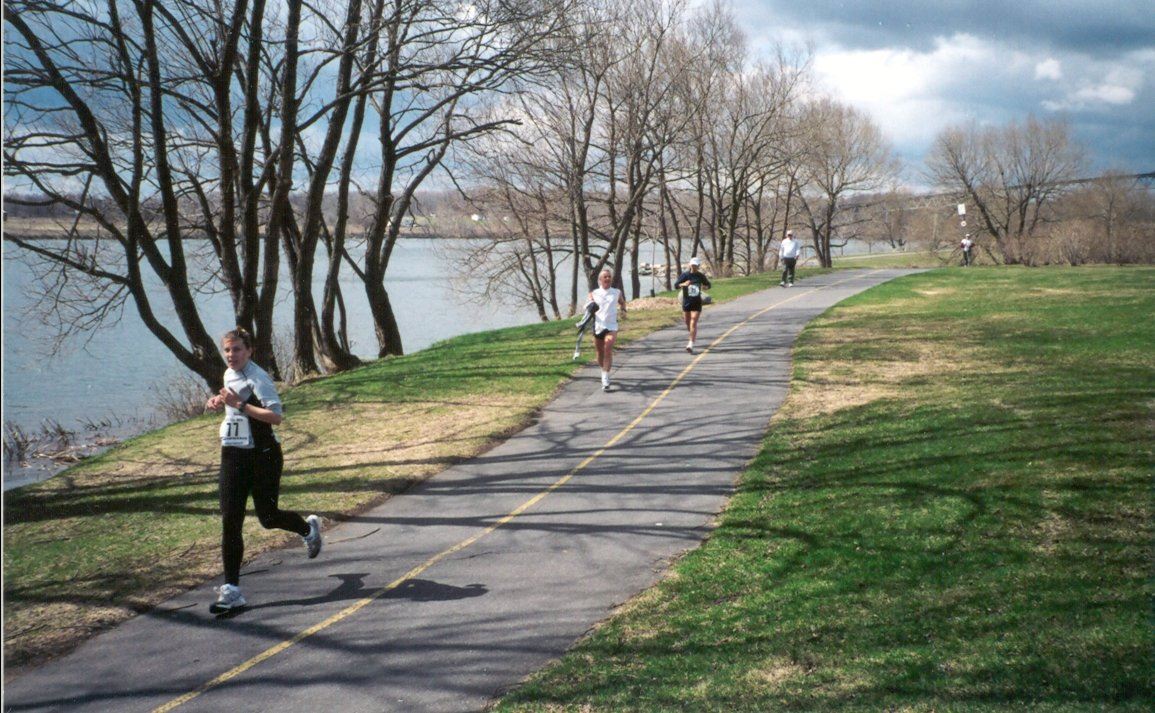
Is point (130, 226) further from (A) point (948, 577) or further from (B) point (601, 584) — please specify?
(A) point (948, 577)

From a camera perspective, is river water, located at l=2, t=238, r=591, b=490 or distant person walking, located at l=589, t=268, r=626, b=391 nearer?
distant person walking, located at l=589, t=268, r=626, b=391

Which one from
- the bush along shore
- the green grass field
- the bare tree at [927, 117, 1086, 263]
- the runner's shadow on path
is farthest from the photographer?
the bare tree at [927, 117, 1086, 263]

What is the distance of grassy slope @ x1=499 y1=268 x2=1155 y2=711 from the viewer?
16.2 feet

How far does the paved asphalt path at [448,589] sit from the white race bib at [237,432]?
4.58 feet

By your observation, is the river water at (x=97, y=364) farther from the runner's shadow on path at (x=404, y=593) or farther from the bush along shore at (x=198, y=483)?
the runner's shadow on path at (x=404, y=593)

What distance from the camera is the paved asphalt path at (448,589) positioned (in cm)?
562

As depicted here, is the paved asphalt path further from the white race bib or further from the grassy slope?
the white race bib

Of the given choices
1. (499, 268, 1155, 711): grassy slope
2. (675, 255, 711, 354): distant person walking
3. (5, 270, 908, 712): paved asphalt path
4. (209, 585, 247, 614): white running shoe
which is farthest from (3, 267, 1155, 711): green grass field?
(675, 255, 711, 354): distant person walking

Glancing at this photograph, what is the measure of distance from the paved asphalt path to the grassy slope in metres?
0.46

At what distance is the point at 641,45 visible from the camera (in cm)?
2650

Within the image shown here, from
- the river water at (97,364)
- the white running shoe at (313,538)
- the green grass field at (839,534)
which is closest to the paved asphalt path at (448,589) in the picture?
the white running shoe at (313,538)

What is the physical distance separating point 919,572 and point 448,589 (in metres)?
3.81

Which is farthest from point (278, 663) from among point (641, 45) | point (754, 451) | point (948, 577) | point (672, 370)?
point (641, 45)

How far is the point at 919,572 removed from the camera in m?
6.54
